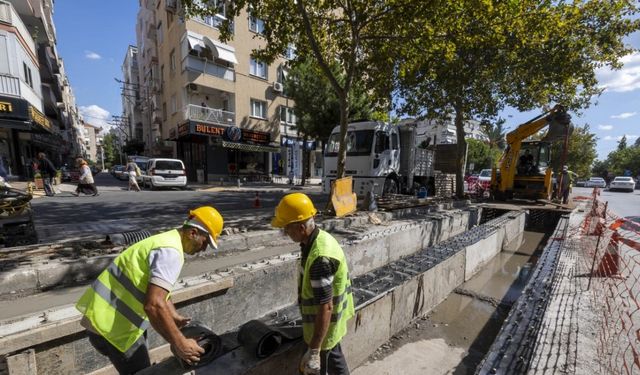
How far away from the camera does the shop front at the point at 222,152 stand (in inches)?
794

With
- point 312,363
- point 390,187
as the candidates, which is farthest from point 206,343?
point 390,187

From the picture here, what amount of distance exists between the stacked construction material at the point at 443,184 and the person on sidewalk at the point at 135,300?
47.3 ft

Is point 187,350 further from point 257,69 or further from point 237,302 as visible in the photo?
point 257,69

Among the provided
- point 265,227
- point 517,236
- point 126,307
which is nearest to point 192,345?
point 126,307

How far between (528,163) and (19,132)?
26.7m

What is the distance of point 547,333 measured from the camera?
321 cm

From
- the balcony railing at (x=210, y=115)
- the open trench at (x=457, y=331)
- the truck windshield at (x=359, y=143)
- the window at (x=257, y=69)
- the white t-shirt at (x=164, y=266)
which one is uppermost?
the window at (x=257, y=69)

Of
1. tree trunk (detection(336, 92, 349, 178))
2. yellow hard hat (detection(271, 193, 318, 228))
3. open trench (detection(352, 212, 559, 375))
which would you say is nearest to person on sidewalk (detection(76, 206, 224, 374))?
yellow hard hat (detection(271, 193, 318, 228))

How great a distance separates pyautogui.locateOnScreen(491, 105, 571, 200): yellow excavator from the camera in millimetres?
11188

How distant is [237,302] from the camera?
383 centimetres

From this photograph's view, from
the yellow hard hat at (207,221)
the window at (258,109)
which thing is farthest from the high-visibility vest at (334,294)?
the window at (258,109)

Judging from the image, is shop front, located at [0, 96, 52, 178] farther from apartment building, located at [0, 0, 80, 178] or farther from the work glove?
the work glove

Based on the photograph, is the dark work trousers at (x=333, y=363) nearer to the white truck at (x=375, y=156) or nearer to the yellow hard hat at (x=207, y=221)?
the yellow hard hat at (x=207, y=221)

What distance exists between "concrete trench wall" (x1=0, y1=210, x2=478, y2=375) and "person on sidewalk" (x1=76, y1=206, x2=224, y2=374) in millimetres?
990
